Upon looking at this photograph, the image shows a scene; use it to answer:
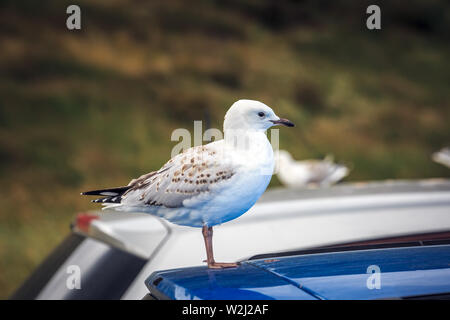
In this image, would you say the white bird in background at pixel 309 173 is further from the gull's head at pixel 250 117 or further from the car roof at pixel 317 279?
the gull's head at pixel 250 117

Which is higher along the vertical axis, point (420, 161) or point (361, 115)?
point (361, 115)

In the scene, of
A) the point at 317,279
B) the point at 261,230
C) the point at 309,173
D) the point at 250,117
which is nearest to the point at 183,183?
the point at 250,117

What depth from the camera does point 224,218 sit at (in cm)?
114

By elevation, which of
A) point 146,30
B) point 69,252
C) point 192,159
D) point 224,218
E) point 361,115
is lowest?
point 69,252

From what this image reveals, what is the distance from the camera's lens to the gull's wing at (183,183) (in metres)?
1.15

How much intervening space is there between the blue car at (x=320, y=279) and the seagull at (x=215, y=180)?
17 cm

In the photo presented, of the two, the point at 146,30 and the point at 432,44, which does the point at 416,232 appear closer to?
the point at 146,30

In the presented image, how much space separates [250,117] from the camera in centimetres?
114

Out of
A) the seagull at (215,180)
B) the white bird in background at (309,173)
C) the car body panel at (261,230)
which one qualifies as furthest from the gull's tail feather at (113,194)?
the white bird in background at (309,173)

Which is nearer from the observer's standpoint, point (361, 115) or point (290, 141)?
point (290, 141)

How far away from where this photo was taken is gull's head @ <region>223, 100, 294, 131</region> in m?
1.13

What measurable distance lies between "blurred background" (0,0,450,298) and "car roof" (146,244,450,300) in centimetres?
647
